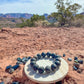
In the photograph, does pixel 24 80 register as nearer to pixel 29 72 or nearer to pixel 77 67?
pixel 29 72

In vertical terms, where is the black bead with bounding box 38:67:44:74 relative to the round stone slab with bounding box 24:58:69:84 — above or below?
above

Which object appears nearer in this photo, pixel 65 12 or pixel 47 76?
pixel 47 76

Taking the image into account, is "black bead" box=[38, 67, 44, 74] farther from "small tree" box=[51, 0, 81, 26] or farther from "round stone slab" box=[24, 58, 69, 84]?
"small tree" box=[51, 0, 81, 26]

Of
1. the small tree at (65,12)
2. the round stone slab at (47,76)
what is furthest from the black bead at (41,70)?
the small tree at (65,12)

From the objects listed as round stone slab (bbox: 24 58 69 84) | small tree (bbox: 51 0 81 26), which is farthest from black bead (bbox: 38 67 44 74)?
small tree (bbox: 51 0 81 26)

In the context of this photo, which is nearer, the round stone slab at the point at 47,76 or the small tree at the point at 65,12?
the round stone slab at the point at 47,76

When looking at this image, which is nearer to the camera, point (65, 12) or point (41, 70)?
point (41, 70)

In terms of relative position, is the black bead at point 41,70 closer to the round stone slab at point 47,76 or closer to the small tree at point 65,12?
the round stone slab at point 47,76

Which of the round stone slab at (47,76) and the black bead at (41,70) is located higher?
the black bead at (41,70)

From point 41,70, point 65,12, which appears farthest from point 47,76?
point 65,12

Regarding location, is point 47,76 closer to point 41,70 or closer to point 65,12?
point 41,70

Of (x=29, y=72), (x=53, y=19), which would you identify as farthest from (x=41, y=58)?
(x=53, y=19)
